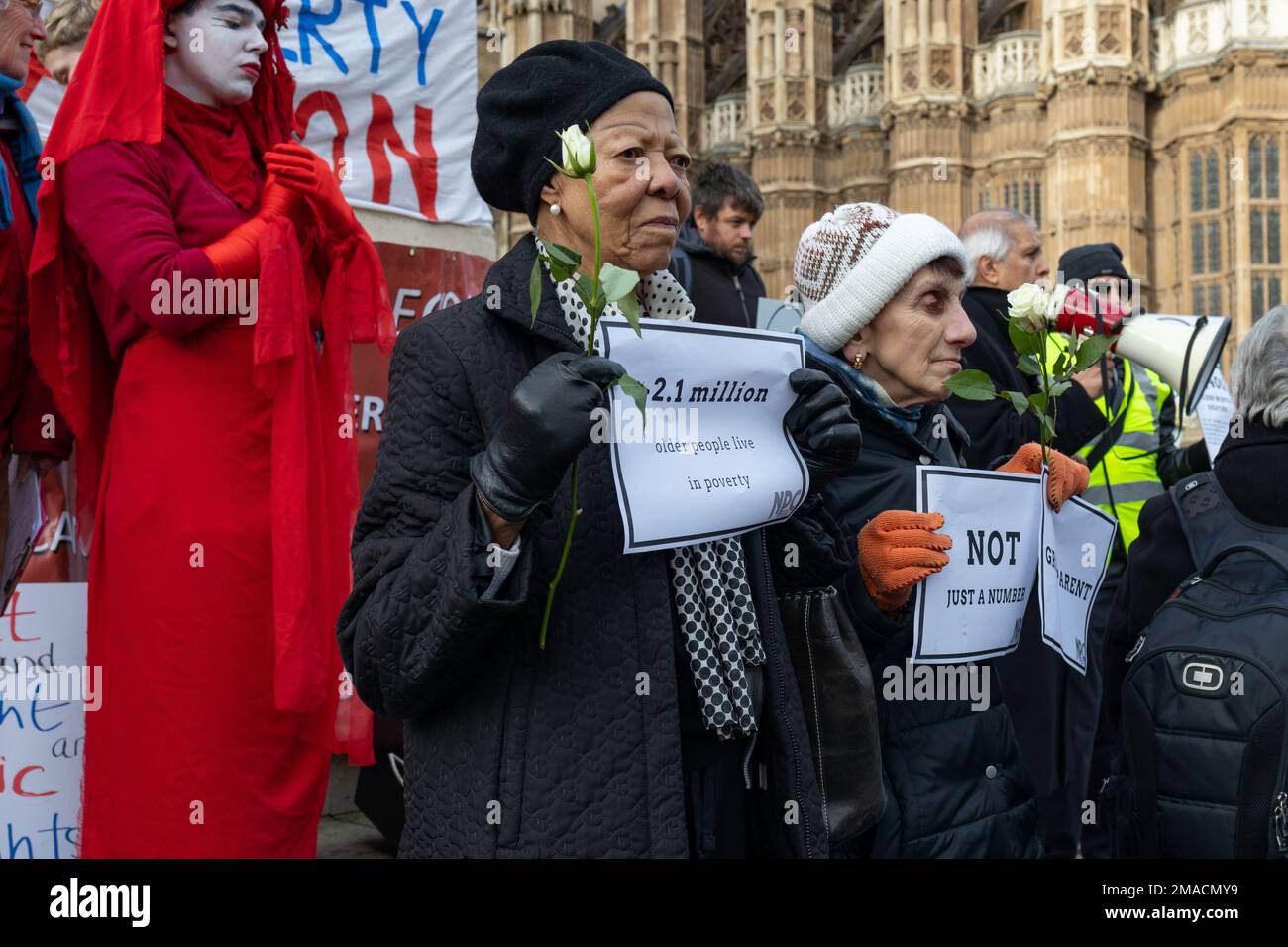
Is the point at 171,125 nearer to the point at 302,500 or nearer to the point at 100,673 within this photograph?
the point at 302,500

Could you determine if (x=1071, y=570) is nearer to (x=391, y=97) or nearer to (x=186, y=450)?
(x=186, y=450)

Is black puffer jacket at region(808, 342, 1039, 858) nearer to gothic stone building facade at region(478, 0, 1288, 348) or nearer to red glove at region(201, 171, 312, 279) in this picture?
red glove at region(201, 171, 312, 279)

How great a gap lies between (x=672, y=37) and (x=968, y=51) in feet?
18.9

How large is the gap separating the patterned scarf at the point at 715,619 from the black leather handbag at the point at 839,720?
0.17 m

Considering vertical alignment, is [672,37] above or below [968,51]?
above

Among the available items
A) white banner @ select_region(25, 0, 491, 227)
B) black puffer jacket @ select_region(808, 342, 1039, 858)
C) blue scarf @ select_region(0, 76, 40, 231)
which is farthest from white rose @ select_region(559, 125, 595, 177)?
white banner @ select_region(25, 0, 491, 227)

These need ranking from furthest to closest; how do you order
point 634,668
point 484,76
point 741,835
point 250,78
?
1. point 484,76
2. point 250,78
3. point 741,835
4. point 634,668

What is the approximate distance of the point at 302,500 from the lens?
2.33 metres

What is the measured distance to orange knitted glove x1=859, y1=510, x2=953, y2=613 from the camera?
1975 mm

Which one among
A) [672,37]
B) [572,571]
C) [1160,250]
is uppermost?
[672,37]

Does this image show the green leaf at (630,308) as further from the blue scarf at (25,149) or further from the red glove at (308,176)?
the blue scarf at (25,149)

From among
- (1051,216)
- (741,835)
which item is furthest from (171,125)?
(1051,216)
